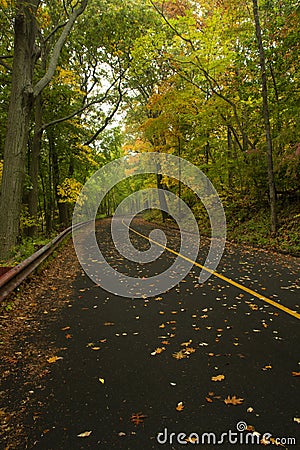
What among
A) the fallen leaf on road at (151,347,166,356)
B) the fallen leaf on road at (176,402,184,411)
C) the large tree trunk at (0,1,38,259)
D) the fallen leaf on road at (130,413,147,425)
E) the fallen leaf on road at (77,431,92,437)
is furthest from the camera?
the large tree trunk at (0,1,38,259)

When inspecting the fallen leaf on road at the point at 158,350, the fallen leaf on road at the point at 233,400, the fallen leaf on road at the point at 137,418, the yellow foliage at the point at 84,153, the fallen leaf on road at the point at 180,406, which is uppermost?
the yellow foliage at the point at 84,153

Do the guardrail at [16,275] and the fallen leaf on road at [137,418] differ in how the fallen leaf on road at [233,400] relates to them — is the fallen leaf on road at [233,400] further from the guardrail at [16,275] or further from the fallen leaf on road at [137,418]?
the guardrail at [16,275]

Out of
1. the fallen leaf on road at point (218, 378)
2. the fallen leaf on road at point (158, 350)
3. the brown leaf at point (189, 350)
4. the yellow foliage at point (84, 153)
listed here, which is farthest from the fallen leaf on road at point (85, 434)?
the yellow foliage at point (84, 153)

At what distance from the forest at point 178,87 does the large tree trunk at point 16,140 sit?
3 cm

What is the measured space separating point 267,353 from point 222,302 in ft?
7.43

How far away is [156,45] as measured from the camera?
1783 centimetres

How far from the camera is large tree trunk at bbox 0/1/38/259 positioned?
32.7ft

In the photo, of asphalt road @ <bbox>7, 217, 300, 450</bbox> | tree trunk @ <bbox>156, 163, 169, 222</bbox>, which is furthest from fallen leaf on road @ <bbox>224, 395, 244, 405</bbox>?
tree trunk @ <bbox>156, 163, 169, 222</bbox>

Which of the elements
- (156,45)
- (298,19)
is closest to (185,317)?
(298,19)

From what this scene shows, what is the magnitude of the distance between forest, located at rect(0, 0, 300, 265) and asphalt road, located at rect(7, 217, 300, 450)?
4.91 m

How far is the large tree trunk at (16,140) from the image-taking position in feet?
32.7

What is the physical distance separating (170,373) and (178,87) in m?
23.4

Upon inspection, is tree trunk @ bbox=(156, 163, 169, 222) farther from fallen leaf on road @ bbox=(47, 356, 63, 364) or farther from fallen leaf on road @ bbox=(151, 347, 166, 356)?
fallen leaf on road @ bbox=(47, 356, 63, 364)

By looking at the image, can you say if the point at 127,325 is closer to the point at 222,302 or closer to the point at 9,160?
the point at 222,302
